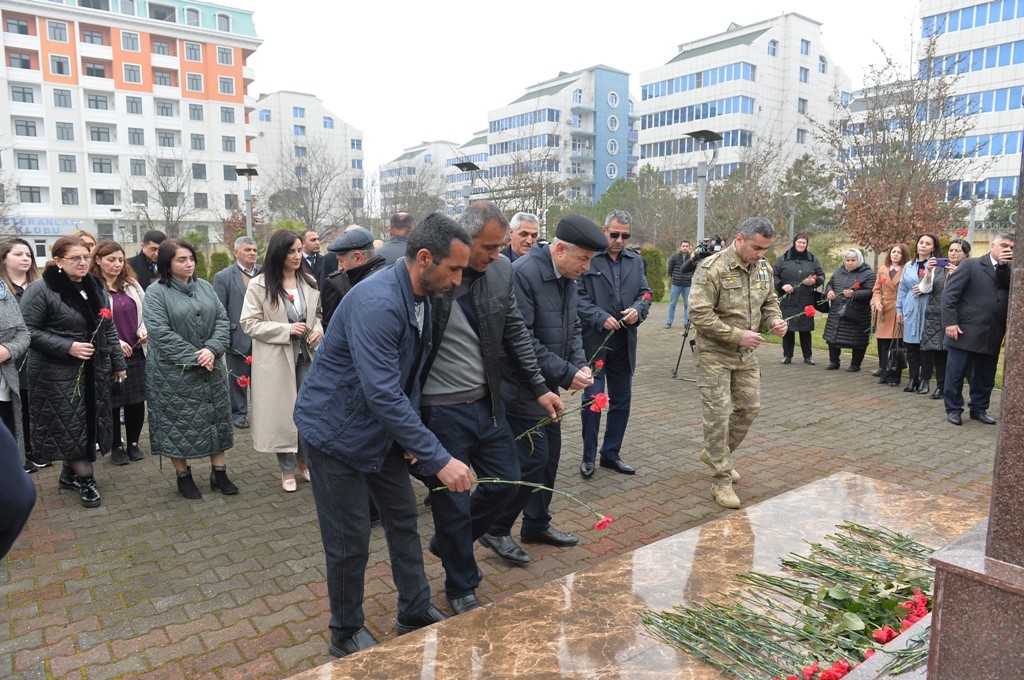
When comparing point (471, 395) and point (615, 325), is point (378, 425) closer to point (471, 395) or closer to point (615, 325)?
point (471, 395)

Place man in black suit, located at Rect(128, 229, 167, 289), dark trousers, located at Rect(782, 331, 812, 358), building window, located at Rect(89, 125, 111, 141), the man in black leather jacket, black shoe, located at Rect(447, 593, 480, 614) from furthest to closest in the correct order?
building window, located at Rect(89, 125, 111, 141) < dark trousers, located at Rect(782, 331, 812, 358) < man in black suit, located at Rect(128, 229, 167, 289) < black shoe, located at Rect(447, 593, 480, 614) < the man in black leather jacket

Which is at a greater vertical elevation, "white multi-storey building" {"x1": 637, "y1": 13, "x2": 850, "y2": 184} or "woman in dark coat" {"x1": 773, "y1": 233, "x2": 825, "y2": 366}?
"white multi-storey building" {"x1": 637, "y1": 13, "x2": 850, "y2": 184}

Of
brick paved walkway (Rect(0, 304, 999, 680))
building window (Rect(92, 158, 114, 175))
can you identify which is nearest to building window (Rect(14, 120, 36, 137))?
building window (Rect(92, 158, 114, 175))

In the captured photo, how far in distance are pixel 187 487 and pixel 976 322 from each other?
802cm

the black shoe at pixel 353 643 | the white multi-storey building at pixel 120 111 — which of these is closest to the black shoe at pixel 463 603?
the black shoe at pixel 353 643

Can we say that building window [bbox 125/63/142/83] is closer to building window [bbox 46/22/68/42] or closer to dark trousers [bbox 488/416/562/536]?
building window [bbox 46/22/68/42]

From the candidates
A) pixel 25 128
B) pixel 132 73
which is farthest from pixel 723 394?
pixel 132 73

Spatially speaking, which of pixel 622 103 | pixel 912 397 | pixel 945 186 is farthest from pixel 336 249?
pixel 622 103

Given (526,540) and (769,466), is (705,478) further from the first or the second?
(526,540)

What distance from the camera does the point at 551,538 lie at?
475cm

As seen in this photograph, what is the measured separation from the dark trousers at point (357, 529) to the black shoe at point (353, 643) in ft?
0.09

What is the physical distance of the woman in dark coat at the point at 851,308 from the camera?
11.1 meters

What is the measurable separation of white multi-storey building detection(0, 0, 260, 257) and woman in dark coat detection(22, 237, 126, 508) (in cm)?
4960

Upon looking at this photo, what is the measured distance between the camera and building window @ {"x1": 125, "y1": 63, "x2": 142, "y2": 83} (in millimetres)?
60250
